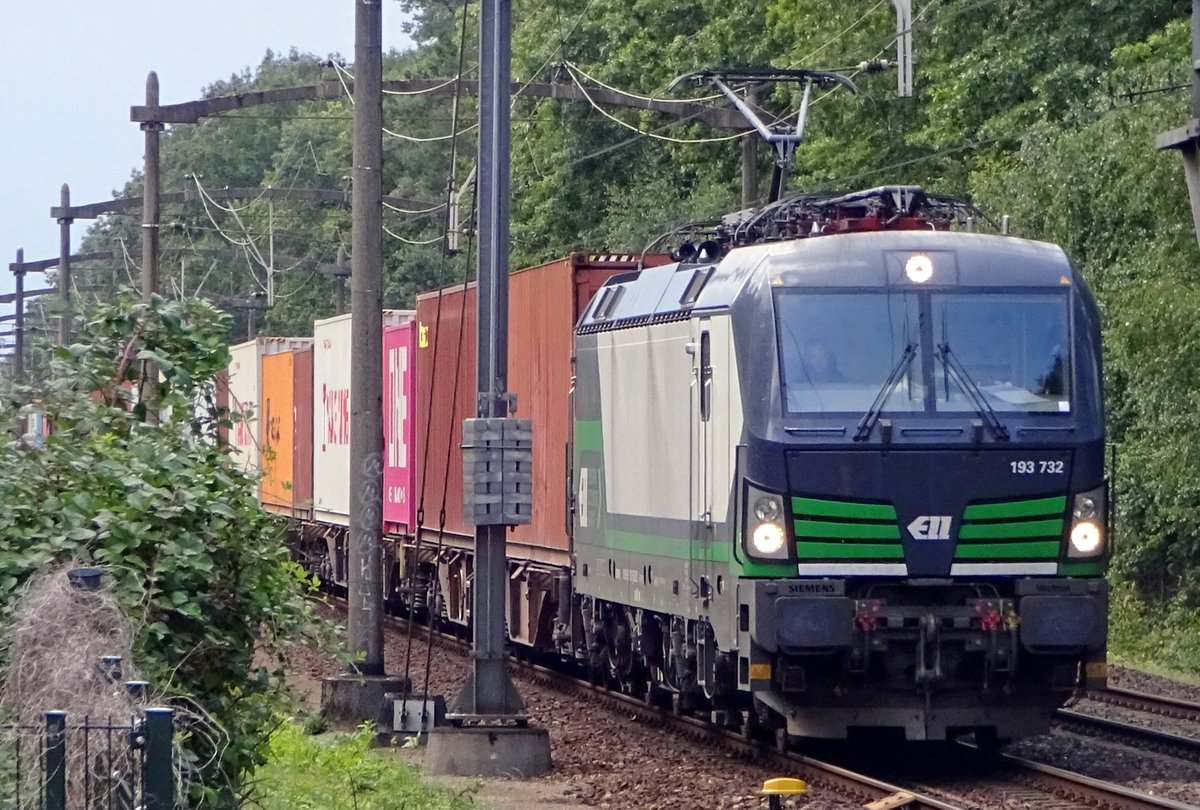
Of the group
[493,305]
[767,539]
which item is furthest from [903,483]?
[493,305]

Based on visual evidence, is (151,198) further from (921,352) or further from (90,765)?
(90,765)

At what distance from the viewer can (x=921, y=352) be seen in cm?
1198

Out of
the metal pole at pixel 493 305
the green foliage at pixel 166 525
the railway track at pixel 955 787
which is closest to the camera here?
the green foliage at pixel 166 525

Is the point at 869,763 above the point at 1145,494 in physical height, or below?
below

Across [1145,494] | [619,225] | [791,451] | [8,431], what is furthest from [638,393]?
[619,225]

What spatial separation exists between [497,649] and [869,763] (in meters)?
2.63

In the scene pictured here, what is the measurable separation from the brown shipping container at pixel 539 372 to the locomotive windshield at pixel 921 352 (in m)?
4.39

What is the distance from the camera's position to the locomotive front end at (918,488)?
38.1 feet

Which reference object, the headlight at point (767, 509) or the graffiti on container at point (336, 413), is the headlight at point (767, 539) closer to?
the headlight at point (767, 509)

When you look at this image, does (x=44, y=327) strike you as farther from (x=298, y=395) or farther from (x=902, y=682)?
(x=298, y=395)

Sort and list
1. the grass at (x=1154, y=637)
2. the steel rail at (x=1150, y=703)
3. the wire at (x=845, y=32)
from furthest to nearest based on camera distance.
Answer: the wire at (x=845, y=32), the grass at (x=1154, y=637), the steel rail at (x=1150, y=703)

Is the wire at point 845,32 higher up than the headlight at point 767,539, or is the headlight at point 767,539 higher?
the wire at point 845,32

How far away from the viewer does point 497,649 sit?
13680 mm

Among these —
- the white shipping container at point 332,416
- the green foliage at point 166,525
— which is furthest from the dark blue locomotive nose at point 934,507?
the white shipping container at point 332,416
